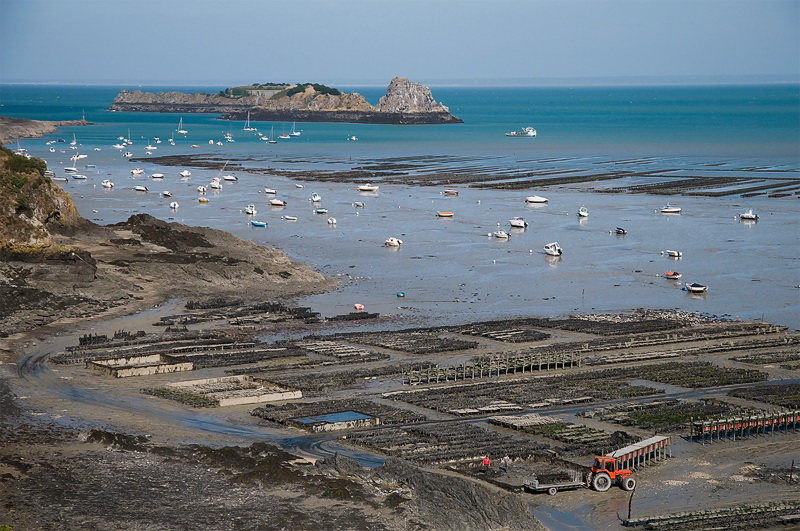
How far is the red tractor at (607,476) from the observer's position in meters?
33.9

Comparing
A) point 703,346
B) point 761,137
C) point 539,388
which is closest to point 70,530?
point 539,388

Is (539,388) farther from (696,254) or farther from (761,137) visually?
(761,137)

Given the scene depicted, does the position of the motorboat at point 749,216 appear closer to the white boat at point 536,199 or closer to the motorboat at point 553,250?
the white boat at point 536,199

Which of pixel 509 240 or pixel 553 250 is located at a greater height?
pixel 553 250

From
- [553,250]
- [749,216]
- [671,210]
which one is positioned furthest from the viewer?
[671,210]

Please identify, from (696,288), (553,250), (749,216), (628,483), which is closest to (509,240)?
(553,250)

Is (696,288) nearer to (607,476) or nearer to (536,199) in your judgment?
(607,476)

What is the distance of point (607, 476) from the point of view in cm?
3391

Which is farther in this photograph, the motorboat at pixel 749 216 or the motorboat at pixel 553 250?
the motorboat at pixel 749 216

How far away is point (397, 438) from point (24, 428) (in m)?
12.5

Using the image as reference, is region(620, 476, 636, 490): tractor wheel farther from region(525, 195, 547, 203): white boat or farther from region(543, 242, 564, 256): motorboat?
region(525, 195, 547, 203): white boat

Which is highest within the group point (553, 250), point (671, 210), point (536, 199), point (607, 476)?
point (671, 210)

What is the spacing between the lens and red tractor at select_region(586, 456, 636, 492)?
33906 mm

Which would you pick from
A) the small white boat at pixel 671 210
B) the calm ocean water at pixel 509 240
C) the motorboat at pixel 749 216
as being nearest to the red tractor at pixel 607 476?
the calm ocean water at pixel 509 240
